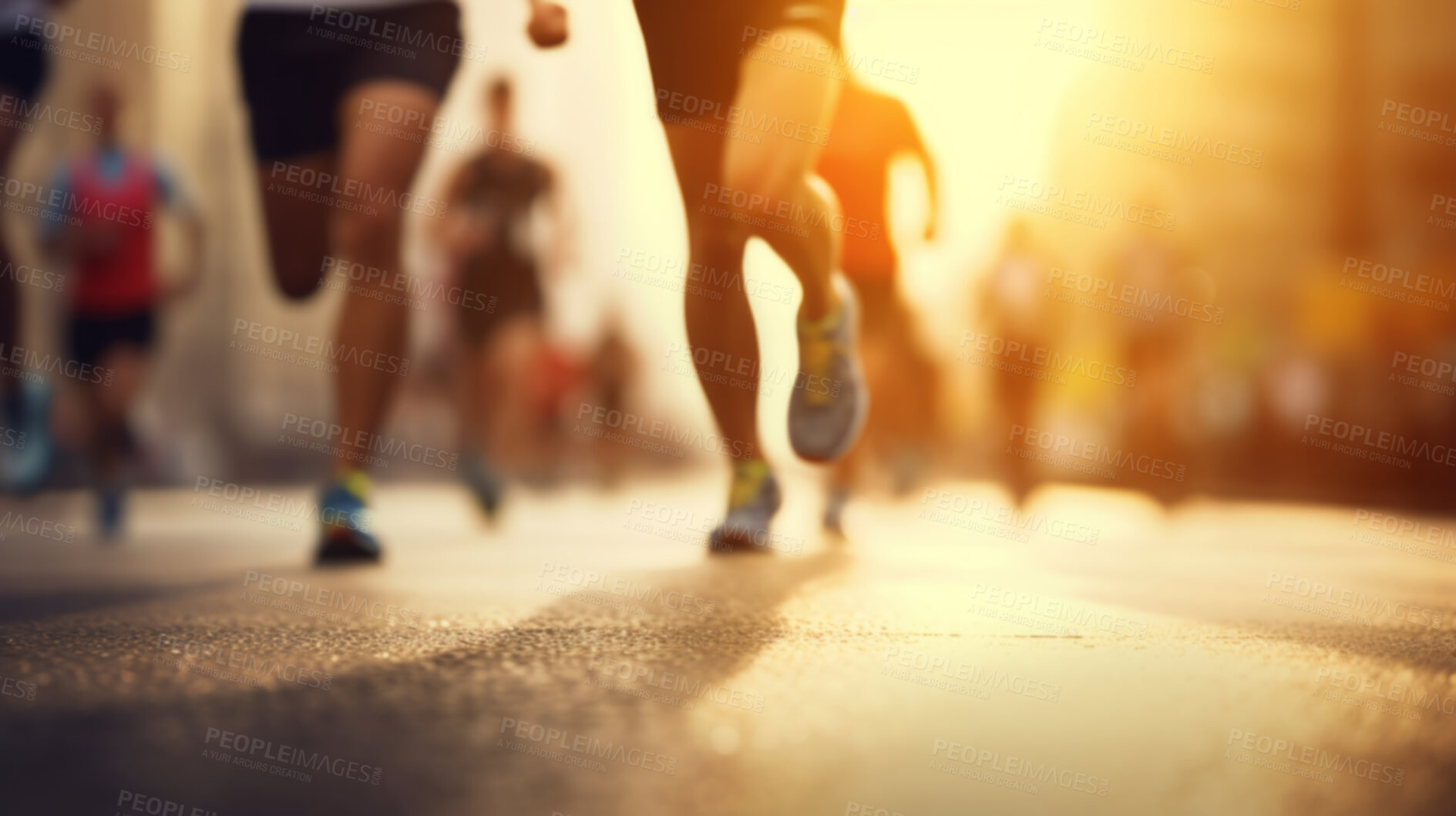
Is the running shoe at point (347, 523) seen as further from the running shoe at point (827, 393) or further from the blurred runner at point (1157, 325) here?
the blurred runner at point (1157, 325)

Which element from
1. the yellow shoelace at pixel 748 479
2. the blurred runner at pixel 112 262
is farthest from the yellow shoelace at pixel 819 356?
the blurred runner at pixel 112 262

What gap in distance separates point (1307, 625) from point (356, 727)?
1571mm

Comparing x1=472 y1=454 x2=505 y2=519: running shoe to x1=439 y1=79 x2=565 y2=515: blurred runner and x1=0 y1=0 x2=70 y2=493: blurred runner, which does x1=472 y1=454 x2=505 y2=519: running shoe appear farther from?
x1=0 y1=0 x2=70 y2=493: blurred runner

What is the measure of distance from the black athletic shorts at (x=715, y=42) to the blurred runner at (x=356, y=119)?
0.35m

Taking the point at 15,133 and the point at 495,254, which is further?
the point at 495,254

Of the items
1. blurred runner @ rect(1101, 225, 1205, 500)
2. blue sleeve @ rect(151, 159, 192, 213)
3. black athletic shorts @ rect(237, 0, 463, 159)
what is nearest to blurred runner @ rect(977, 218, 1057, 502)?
blurred runner @ rect(1101, 225, 1205, 500)

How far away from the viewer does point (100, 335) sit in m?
5.22

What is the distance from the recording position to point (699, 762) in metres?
1.17

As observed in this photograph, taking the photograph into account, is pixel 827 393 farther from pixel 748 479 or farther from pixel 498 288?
pixel 498 288

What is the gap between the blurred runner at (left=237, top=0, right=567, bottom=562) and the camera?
10.5 ft

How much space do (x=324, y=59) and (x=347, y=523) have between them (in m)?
1.24

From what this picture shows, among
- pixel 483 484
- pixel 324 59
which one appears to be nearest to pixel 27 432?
pixel 483 484

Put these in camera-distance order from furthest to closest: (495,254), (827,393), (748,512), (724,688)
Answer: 1. (495,254)
2. (748,512)
3. (827,393)
4. (724,688)

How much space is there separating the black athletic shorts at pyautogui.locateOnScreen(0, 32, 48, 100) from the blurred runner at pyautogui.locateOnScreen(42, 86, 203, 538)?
87cm
